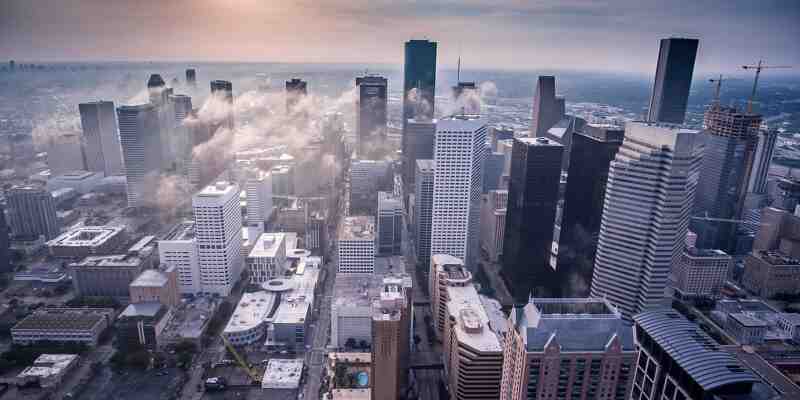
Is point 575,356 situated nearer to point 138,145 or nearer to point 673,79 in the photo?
point 673,79

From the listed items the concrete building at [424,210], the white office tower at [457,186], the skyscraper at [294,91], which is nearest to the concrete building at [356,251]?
the concrete building at [424,210]

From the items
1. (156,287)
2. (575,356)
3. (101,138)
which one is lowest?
(156,287)

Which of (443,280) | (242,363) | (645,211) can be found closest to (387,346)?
(443,280)

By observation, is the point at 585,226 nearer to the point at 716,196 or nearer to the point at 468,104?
the point at 716,196

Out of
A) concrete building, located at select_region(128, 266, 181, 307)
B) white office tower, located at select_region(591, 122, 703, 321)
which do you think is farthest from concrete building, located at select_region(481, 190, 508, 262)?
concrete building, located at select_region(128, 266, 181, 307)

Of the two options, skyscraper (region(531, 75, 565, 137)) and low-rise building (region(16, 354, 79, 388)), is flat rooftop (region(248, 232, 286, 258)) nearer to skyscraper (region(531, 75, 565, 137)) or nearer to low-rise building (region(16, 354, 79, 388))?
low-rise building (region(16, 354, 79, 388))

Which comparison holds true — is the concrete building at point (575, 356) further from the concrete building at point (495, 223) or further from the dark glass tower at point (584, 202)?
the concrete building at point (495, 223)
